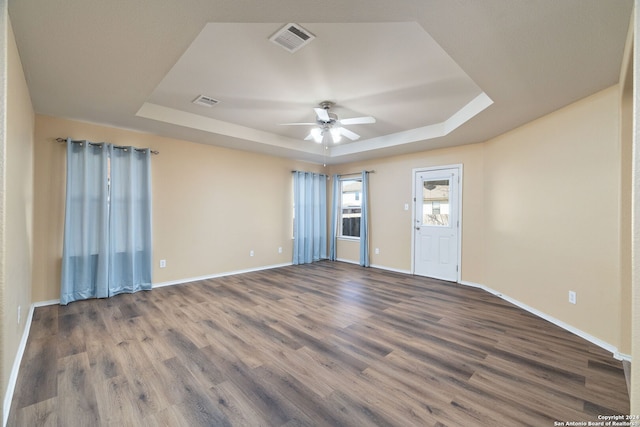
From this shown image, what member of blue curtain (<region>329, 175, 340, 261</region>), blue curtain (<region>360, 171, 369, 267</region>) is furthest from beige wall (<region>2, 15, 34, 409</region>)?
blue curtain (<region>329, 175, 340, 261</region>)

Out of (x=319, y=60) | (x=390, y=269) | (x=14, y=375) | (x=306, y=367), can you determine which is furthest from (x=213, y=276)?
(x=319, y=60)

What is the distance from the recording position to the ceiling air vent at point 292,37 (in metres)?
2.00

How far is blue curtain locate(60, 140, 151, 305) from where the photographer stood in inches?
137

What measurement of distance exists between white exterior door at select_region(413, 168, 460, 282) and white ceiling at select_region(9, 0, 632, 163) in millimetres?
1074

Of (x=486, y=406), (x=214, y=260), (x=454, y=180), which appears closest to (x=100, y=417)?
(x=486, y=406)

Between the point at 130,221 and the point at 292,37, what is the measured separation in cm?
347

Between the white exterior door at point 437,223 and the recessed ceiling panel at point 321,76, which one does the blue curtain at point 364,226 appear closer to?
the white exterior door at point 437,223

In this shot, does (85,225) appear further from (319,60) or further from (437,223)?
(437,223)

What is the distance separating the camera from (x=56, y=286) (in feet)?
11.3

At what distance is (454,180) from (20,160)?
551 cm

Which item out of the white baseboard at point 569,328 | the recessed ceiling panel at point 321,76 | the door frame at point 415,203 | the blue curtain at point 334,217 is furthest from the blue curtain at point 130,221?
the white baseboard at point 569,328

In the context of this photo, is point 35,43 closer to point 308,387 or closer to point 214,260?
point 308,387

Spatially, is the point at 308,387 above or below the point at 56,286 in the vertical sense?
below

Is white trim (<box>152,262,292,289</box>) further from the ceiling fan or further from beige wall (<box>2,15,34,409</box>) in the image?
the ceiling fan
